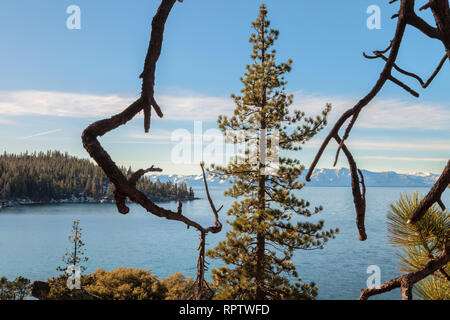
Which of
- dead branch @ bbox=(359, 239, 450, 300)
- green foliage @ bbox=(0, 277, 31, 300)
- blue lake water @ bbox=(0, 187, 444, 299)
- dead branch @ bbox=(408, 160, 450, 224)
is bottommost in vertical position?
blue lake water @ bbox=(0, 187, 444, 299)

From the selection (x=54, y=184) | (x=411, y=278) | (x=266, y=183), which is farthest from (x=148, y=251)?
(x=54, y=184)

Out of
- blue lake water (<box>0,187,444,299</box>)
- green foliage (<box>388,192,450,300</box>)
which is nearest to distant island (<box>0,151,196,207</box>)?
blue lake water (<box>0,187,444,299</box>)

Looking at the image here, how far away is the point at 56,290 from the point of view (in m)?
12.5

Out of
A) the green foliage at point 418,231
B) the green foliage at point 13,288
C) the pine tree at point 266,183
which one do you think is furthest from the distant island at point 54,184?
the green foliage at point 418,231

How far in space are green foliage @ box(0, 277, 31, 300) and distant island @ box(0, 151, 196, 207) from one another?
197 ft

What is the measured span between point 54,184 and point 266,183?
80218 mm

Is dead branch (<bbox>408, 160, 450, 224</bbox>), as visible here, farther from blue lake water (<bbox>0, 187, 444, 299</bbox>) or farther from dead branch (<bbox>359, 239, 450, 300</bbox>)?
blue lake water (<bbox>0, 187, 444, 299</bbox>)

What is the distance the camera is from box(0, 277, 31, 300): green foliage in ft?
41.7

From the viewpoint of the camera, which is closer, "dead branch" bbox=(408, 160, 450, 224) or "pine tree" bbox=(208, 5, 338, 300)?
"dead branch" bbox=(408, 160, 450, 224)

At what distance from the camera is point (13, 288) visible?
42.6ft

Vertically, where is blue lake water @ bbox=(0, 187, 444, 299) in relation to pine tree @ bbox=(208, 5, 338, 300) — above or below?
below
